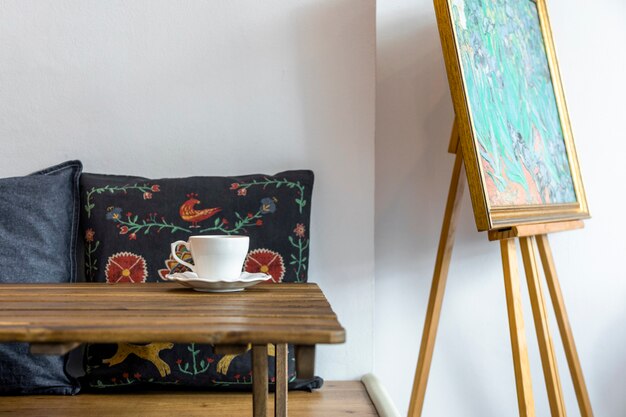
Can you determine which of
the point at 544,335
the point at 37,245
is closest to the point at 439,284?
the point at 544,335

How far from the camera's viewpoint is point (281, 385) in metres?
0.99

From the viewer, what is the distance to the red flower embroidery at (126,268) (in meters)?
1.54

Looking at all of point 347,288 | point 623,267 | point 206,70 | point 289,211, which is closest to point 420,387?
point 347,288

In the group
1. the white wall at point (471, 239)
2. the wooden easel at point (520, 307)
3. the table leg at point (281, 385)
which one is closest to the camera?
the table leg at point (281, 385)

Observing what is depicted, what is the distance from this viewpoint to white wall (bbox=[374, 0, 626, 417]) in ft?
6.73

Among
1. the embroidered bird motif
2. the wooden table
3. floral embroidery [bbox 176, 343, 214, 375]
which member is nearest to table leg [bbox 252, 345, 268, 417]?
the wooden table

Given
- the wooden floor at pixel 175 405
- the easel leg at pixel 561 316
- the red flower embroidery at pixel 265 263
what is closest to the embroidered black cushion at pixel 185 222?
the red flower embroidery at pixel 265 263

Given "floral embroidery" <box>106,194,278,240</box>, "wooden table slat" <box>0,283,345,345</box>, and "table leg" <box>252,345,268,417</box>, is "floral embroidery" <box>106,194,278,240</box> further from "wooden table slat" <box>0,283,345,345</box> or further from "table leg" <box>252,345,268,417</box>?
"table leg" <box>252,345,268,417</box>

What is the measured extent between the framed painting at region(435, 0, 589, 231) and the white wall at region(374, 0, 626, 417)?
30 centimetres

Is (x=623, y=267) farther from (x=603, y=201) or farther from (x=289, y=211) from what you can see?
(x=289, y=211)

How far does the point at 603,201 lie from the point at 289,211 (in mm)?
1139

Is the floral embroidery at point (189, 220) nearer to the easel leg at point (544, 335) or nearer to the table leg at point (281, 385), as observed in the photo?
the table leg at point (281, 385)

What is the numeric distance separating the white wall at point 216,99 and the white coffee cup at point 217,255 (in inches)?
24.3

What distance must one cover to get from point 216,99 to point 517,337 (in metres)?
0.91
